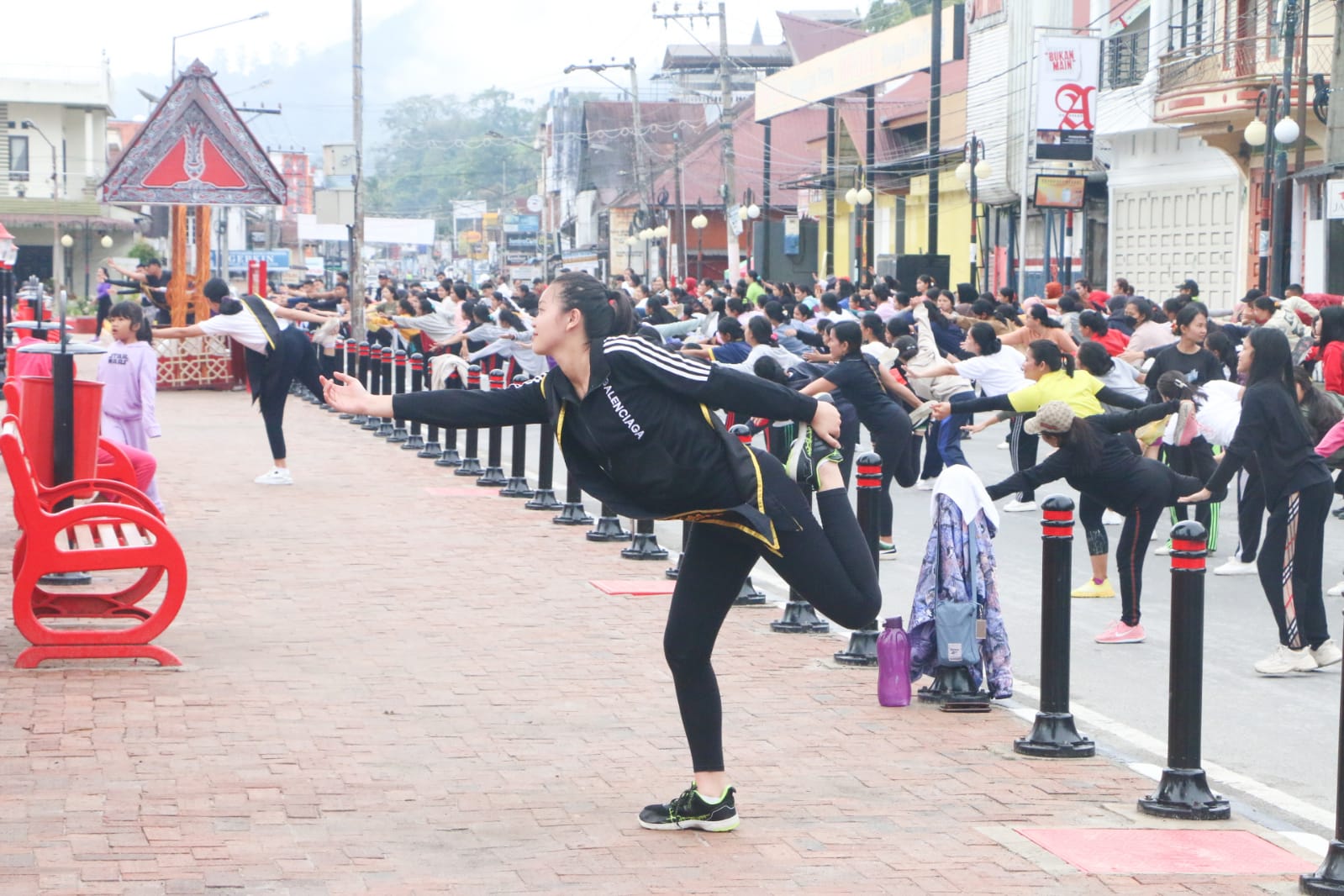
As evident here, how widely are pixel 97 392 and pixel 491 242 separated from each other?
127501 mm

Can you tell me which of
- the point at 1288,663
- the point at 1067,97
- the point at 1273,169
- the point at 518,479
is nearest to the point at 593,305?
the point at 1288,663

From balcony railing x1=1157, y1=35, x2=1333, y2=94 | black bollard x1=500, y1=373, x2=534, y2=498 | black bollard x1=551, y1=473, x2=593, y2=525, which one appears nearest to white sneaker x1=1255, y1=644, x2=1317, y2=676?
black bollard x1=551, y1=473, x2=593, y2=525

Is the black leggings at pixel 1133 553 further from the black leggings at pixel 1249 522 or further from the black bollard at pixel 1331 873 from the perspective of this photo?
the black bollard at pixel 1331 873

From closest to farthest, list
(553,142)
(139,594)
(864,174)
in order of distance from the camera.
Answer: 1. (139,594)
2. (864,174)
3. (553,142)

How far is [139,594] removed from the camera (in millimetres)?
9203

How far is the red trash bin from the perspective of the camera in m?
9.59

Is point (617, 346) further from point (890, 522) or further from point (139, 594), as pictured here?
point (890, 522)

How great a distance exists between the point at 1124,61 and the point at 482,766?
3227 cm

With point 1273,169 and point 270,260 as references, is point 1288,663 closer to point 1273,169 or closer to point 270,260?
point 1273,169

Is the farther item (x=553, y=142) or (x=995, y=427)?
(x=553, y=142)

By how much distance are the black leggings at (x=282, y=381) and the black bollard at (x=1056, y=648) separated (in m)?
10.3

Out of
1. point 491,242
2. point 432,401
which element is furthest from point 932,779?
point 491,242

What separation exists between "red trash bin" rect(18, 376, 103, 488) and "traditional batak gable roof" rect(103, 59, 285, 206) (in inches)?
743

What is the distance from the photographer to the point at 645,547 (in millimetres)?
12336
